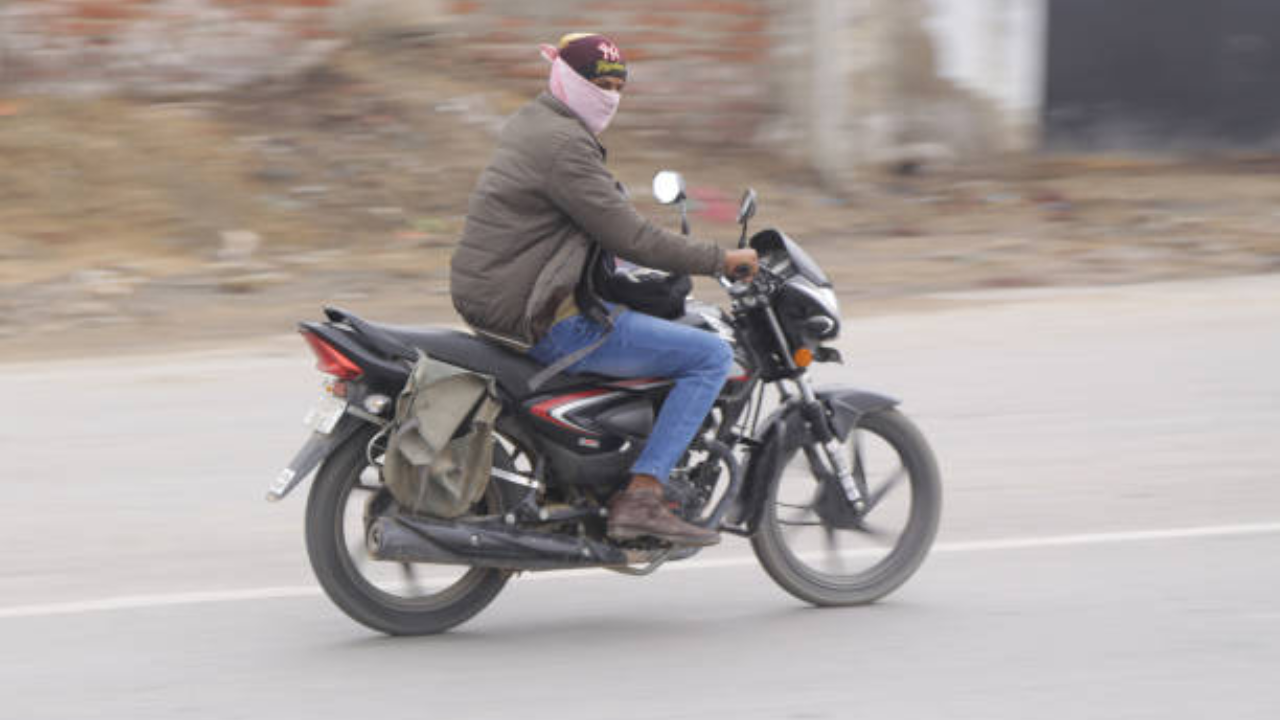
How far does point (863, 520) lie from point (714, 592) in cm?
53

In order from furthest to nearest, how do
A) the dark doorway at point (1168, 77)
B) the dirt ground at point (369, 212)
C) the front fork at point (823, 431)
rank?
the dark doorway at point (1168, 77) → the dirt ground at point (369, 212) → the front fork at point (823, 431)

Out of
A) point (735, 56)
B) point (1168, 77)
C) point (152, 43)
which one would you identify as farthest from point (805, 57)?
point (152, 43)

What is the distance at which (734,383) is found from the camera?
5242 mm

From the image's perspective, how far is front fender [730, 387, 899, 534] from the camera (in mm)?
5250

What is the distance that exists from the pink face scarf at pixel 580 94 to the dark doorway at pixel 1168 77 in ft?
33.4

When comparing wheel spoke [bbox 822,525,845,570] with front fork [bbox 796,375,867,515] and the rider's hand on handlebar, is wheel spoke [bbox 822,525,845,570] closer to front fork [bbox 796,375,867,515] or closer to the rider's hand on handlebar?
front fork [bbox 796,375,867,515]

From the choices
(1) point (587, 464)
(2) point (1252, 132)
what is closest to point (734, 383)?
(1) point (587, 464)

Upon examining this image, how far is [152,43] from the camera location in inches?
502

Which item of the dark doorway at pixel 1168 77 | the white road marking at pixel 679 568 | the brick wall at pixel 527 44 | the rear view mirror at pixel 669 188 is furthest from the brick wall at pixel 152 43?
the rear view mirror at pixel 669 188

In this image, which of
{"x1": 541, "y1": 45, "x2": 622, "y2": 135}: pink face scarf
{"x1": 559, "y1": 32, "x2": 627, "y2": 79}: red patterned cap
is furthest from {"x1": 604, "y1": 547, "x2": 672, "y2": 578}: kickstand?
{"x1": 559, "y1": 32, "x2": 627, "y2": 79}: red patterned cap

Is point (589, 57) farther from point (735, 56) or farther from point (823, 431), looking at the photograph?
point (735, 56)

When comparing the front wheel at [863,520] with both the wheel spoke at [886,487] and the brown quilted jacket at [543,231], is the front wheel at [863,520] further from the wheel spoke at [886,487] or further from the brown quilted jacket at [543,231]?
the brown quilted jacket at [543,231]

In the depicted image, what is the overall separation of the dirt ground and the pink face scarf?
16.4ft

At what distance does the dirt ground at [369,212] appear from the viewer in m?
10.4
